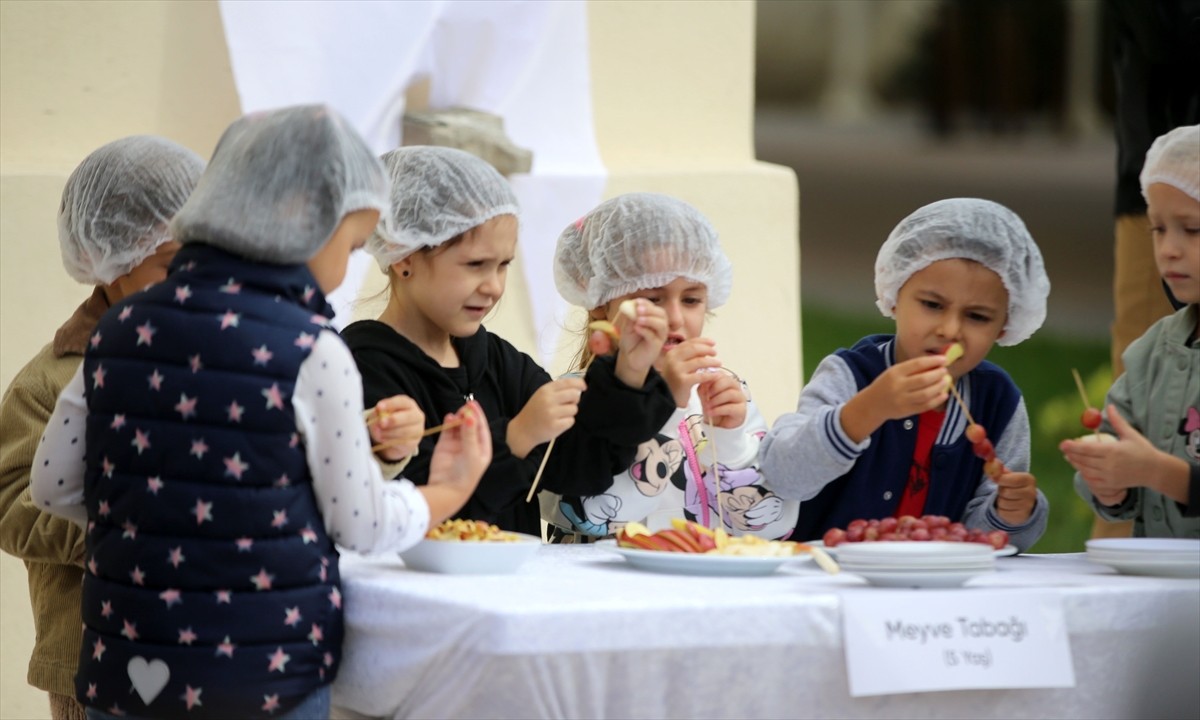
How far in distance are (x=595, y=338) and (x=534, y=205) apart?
7.35ft

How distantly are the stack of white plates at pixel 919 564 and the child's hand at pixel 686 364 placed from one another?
74 centimetres

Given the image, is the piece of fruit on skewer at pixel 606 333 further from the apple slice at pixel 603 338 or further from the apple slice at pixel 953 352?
the apple slice at pixel 953 352

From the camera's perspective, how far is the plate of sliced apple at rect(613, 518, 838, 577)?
2254mm

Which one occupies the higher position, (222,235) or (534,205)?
(222,235)

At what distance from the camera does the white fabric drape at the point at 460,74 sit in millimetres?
4422

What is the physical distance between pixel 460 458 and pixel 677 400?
2.52ft

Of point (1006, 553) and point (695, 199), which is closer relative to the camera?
point (1006, 553)

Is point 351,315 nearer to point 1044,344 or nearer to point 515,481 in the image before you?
point 515,481

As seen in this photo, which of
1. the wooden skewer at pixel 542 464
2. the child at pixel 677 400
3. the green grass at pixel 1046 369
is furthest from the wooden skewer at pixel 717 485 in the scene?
the green grass at pixel 1046 369

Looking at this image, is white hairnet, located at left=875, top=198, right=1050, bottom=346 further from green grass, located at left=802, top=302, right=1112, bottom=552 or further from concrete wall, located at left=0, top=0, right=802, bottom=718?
green grass, located at left=802, top=302, right=1112, bottom=552

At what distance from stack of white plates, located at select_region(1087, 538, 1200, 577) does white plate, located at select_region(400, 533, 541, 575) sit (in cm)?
95

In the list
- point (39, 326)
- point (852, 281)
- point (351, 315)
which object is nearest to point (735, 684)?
point (351, 315)

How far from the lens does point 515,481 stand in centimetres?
264

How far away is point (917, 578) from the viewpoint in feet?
7.02
